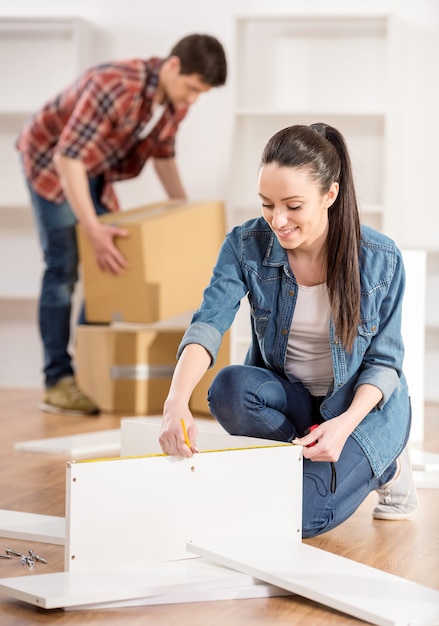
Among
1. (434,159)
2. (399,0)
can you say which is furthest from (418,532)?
(399,0)

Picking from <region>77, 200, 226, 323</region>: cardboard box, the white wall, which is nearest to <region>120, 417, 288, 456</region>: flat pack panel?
<region>77, 200, 226, 323</region>: cardboard box

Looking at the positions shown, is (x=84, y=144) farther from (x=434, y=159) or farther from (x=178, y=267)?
(x=434, y=159)

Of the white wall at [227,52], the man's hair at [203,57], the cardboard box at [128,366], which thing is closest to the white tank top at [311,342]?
the man's hair at [203,57]

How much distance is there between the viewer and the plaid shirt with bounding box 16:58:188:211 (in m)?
3.31

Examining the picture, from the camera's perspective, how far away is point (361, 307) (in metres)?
1.85

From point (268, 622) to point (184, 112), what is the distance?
2.41 meters

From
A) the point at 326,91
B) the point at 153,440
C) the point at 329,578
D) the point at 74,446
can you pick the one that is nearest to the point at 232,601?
the point at 329,578

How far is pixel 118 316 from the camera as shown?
342 centimetres

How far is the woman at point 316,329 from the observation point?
68.6 inches

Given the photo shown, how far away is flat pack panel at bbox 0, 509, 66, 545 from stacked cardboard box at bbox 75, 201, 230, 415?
1.40 metres

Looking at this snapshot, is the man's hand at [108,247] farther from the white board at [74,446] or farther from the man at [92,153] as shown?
the white board at [74,446]

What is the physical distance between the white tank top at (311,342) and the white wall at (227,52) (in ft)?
7.33

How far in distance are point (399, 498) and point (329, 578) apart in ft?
1.89

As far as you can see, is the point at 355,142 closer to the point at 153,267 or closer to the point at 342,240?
the point at 153,267
